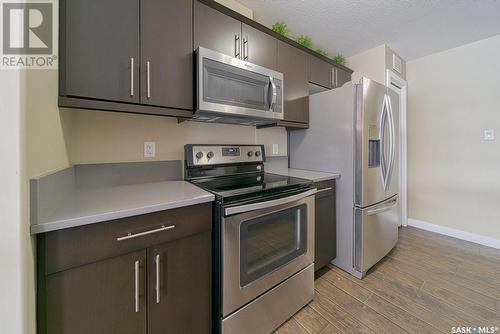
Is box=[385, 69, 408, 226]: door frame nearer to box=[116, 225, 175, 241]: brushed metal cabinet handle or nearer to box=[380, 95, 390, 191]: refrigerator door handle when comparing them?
box=[380, 95, 390, 191]: refrigerator door handle

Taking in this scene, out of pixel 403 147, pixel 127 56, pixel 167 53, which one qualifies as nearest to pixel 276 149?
pixel 167 53

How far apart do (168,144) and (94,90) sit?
592 mm

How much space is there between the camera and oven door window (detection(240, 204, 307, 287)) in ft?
3.84

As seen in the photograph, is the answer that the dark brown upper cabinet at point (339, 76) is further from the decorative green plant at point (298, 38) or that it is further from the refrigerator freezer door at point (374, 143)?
the refrigerator freezer door at point (374, 143)

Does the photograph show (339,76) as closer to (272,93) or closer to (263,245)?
(272,93)

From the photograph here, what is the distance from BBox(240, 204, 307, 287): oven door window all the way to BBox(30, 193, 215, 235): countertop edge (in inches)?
12.9

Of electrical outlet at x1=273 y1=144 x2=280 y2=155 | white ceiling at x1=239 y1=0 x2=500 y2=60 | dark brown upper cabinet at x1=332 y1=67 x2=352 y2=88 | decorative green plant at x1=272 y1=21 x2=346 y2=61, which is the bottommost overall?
electrical outlet at x1=273 y1=144 x2=280 y2=155

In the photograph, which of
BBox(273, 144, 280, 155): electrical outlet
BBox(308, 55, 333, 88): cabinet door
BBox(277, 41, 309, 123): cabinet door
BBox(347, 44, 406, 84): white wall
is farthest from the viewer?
BBox(347, 44, 406, 84): white wall

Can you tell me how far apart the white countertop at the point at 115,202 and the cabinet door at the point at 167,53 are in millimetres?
533

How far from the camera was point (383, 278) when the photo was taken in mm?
1828

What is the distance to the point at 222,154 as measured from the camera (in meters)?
1.71

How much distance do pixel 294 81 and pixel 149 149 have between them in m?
1.46

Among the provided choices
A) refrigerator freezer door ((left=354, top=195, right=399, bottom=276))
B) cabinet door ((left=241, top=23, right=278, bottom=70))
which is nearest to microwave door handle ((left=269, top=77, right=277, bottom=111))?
cabinet door ((left=241, top=23, right=278, bottom=70))

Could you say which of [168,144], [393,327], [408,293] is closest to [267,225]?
[168,144]
